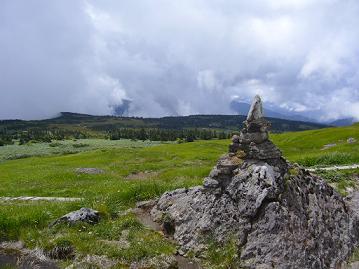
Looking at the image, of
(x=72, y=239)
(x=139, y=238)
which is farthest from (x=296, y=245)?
(x=72, y=239)

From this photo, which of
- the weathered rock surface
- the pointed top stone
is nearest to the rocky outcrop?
the pointed top stone

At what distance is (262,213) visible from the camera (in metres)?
18.8

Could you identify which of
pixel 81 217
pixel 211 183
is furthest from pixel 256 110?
pixel 81 217

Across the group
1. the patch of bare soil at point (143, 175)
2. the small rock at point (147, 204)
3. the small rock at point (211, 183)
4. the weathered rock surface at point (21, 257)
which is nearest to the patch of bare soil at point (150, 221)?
the small rock at point (147, 204)

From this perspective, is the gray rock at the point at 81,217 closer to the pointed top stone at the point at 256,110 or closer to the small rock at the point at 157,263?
the small rock at the point at 157,263

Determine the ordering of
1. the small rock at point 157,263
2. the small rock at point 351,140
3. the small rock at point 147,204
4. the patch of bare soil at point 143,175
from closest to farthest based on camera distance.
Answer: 1. the small rock at point 157,263
2. the small rock at point 147,204
3. the patch of bare soil at point 143,175
4. the small rock at point 351,140

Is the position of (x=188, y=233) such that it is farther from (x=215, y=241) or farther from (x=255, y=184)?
(x=255, y=184)

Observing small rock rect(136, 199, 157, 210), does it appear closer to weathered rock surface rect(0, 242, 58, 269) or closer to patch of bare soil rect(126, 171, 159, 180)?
weathered rock surface rect(0, 242, 58, 269)

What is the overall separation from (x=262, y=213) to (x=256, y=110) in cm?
540

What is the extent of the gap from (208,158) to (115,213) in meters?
52.3

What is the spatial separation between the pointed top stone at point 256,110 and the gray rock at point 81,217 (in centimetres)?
979

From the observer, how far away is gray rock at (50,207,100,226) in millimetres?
21734

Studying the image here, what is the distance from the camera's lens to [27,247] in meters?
19.7

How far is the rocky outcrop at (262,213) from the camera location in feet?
58.3
